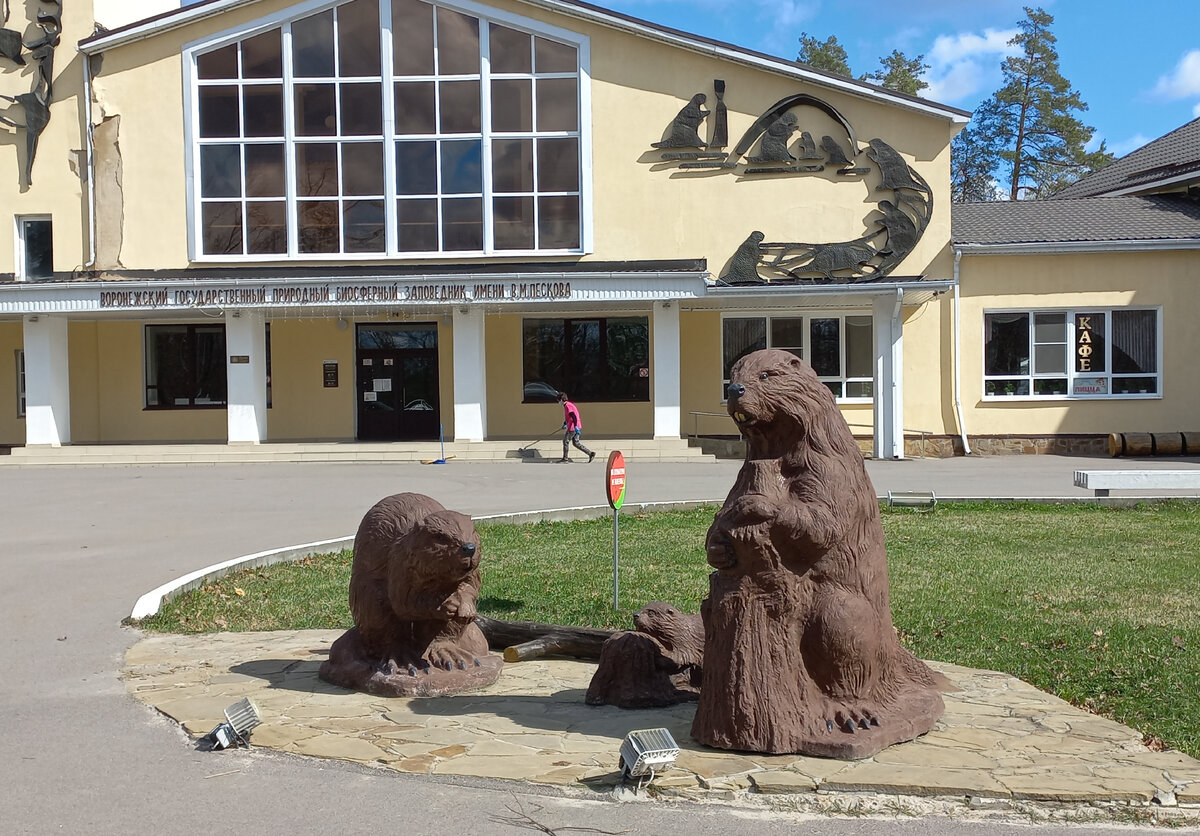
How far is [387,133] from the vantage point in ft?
83.2

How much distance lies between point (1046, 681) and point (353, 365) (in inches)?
914

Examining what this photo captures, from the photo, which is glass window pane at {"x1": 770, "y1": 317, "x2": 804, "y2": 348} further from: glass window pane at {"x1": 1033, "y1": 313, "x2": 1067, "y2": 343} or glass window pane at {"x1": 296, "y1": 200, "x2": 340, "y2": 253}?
glass window pane at {"x1": 296, "y1": 200, "x2": 340, "y2": 253}

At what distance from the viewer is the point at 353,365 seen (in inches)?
1102

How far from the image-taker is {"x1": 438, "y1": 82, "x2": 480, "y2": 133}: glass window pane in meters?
25.4

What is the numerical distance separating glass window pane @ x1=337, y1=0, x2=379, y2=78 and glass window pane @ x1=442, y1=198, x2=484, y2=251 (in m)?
3.53

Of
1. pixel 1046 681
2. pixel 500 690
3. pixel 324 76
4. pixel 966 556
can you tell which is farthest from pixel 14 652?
pixel 324 76

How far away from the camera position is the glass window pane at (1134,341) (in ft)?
84.0

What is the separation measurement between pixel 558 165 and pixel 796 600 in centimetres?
2143

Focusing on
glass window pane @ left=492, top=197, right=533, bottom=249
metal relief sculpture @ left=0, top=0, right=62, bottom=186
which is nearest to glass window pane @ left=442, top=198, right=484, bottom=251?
glass window pane @ left=492, top=197, right=533, bottom=249

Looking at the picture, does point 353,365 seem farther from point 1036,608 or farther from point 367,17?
point 1036,608

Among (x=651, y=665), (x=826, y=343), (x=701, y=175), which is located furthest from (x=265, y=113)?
(x=651, y=665)

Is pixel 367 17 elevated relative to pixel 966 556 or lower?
elevated

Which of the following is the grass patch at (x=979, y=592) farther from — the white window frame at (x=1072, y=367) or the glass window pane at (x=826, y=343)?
the glass window pane at (x=826, y=343)

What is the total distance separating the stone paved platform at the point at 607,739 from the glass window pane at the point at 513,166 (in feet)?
63.5
